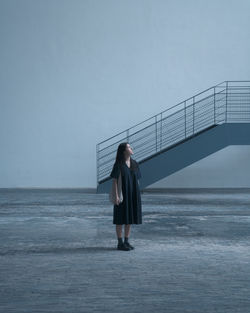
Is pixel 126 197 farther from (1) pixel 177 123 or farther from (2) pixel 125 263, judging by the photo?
(1) pixel 177 123

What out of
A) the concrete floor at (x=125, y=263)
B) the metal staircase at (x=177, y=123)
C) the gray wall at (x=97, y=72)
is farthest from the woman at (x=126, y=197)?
the gray wall at (x=97, y=72)

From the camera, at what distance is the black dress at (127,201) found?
22.5 feet

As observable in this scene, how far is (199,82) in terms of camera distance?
60.6 feet

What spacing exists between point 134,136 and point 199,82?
138 inches

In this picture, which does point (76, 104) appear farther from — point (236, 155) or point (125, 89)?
point (236, 155)

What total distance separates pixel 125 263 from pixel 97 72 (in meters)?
13.4

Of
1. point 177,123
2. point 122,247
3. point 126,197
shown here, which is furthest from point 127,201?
point 177,123

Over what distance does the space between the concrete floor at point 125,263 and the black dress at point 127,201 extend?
496 mm

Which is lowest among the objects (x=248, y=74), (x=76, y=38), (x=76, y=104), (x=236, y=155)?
(x=236, y=155)

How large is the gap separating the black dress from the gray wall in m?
11.3

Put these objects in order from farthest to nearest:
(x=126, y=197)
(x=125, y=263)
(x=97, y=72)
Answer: (x=97, y=72)
(x=126, y=197)
(x=125, y=263)

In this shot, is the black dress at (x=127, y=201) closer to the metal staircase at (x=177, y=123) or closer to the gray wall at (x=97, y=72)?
the metal staircase at (x=177, y=123)

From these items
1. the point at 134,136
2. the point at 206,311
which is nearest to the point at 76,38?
the point at 134,136

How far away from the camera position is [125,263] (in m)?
5.98
